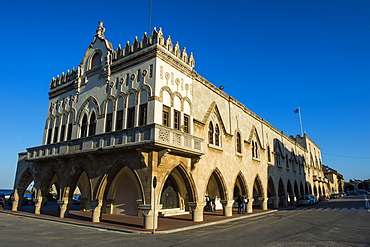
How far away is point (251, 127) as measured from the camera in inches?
1176

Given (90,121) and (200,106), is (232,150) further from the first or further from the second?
(90,121)

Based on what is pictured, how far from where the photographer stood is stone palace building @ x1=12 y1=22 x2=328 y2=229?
15883 millimetres

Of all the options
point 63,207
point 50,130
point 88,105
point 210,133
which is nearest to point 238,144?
point 210,133

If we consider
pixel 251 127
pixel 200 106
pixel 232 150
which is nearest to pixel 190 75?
pixel 200 106

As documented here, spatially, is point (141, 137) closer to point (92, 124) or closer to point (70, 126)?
point (92, 124)

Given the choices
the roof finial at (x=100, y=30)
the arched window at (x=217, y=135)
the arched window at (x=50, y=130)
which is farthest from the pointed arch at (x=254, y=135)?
the arched window at (x=50, y=130)

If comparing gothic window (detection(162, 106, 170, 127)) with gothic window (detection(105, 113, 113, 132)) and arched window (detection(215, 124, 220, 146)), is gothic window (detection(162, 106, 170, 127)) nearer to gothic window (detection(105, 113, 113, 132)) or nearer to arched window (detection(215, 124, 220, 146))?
gothic window (detection(105, 113, 113, 132))

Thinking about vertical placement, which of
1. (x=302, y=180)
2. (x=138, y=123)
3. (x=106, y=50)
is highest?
(x=106, y=50)

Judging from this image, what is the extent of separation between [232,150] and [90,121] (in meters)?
13.0

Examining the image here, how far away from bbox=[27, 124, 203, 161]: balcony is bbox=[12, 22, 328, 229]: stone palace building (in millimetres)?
66

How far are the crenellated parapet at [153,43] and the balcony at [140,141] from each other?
20.9 ft

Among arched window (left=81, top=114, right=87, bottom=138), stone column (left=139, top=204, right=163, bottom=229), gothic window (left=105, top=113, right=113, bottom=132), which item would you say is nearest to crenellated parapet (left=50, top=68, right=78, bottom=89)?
arched window (left=81, top=114, right=87, bottom=138)

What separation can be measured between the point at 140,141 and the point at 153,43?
7200 mm

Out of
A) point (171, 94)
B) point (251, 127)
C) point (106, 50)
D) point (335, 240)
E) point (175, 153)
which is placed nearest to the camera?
point (335, 240)
